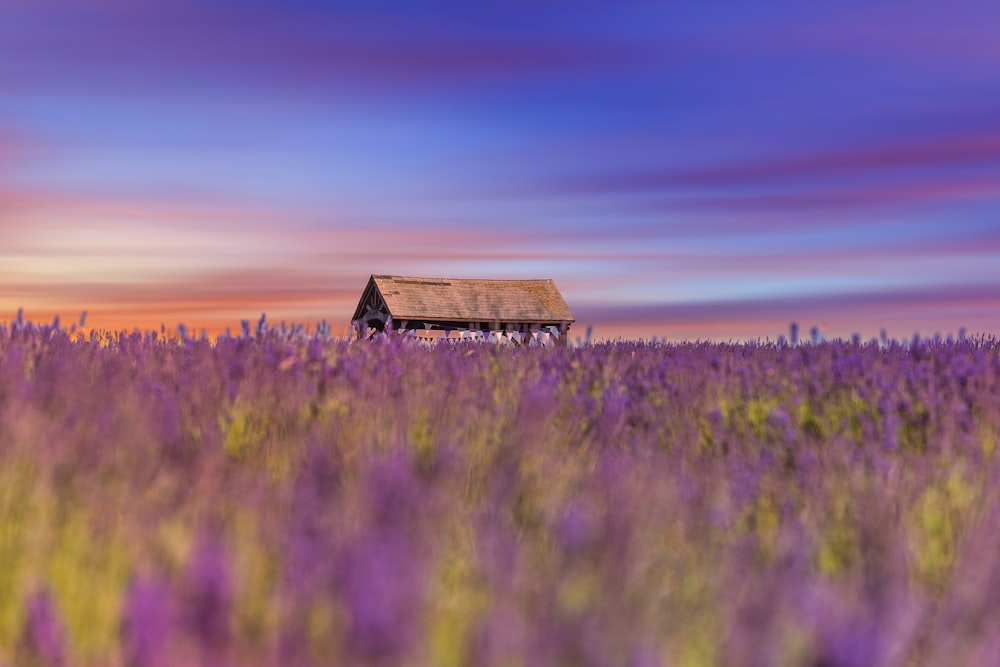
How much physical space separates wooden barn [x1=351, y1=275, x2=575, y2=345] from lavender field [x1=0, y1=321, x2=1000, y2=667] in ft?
93.1

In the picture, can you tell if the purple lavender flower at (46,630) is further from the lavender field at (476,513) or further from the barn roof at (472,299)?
the barn roof at (472,299)

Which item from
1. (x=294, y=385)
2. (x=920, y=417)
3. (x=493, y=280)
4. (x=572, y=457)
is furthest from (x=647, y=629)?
(x=493, y=280)

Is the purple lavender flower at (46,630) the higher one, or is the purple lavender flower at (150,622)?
the purple lavender flower at (150,622)

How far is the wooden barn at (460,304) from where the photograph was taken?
3531 cm

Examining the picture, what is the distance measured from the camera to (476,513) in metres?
3.17

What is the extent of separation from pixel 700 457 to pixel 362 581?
353 cm

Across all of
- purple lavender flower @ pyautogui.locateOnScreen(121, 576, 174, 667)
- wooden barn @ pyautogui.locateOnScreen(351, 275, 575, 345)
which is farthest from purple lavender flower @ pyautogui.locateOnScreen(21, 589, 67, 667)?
wooden barn @ pyautogui.locateOnScreen(351, 275, 575, 345)

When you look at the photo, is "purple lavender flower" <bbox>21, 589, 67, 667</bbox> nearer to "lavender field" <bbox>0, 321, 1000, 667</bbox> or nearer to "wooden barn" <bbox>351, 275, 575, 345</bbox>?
"lavender field" <bbox>0, 321, 1000, 667</bbox>

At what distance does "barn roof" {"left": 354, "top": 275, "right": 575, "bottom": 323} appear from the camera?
35.4 meters

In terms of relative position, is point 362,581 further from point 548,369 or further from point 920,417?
point 548,369

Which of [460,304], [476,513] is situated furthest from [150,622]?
[460,304]

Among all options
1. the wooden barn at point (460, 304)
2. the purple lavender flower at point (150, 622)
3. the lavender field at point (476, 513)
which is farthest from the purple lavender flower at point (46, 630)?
the wooden barn at point (460, 304)

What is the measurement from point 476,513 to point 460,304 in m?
33.4

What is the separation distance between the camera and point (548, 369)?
288 inches
